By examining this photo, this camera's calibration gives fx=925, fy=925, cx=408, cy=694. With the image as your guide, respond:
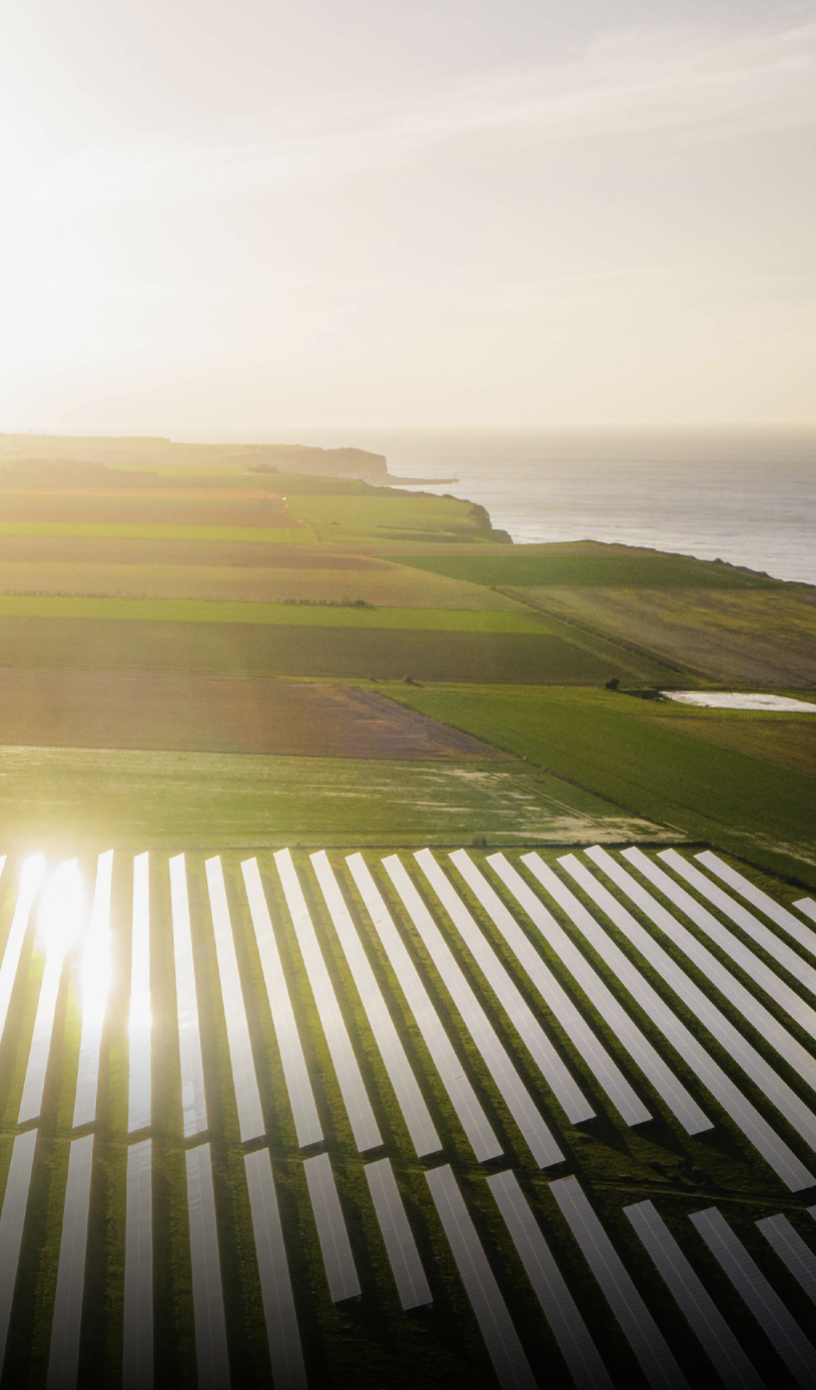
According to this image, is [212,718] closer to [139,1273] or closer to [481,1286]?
[139,1273]

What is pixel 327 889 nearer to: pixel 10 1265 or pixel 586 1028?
pixel 586 1028

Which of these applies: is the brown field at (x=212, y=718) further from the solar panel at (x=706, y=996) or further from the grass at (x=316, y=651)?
the solar panel at (x=706, y=996)

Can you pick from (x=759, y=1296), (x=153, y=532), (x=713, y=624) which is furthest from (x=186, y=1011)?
(x=153, y=532)

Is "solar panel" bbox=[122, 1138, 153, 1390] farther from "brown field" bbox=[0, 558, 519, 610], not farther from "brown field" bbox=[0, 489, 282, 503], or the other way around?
"brown field" bbox=[0, 489, 282, 503]

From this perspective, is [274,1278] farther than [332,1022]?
No

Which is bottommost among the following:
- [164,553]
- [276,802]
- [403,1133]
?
[403,1133]

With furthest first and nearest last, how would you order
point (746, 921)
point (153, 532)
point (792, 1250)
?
point (153, 532)
point (746, 921)
point (792, 1250)

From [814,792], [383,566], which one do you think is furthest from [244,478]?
[814,792]
